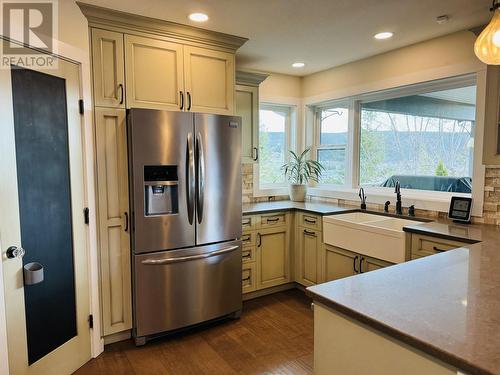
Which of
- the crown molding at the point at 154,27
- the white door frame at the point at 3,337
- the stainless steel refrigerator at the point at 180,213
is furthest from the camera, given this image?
the stainless steel refrigerator at the point at 180,213

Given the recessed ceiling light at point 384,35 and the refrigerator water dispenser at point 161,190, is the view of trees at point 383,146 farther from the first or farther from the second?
the refrigerator water dispenser at point 161,190

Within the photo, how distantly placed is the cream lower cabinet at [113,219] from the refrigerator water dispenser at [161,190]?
0.20 metres

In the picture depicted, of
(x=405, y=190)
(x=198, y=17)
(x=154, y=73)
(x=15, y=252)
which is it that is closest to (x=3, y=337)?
(x=15, y=252)

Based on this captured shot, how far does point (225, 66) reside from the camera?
2965mm

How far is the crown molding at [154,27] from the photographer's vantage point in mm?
2352

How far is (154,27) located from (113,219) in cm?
149

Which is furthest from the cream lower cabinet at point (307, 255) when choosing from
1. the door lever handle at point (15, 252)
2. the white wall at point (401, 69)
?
the door lever handle at point (15, 252)

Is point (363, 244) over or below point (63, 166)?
below

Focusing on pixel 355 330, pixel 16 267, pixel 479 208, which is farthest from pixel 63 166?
pixel 479 208

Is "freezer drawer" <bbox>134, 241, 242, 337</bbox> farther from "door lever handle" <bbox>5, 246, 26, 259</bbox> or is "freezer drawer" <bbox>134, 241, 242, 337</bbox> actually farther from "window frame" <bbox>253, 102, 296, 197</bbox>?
"window frame" <bbox>253, 102, 296, 197</bbox>

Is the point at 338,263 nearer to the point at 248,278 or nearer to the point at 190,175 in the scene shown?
the point at 248,278

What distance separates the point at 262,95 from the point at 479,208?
8.16 ft

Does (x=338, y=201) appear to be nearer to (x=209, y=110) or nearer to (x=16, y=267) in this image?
(x=209, y=110)

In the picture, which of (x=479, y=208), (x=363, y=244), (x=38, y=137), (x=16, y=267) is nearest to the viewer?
(x=16, y=267)
